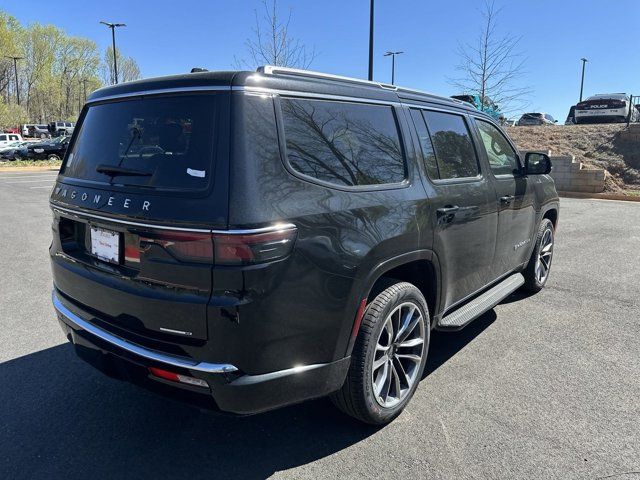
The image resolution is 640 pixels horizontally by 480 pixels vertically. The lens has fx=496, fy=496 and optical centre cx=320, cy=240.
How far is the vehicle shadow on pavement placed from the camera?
2.56m

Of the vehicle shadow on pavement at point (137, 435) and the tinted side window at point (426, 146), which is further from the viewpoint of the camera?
the tinted side window at point (426, 146)

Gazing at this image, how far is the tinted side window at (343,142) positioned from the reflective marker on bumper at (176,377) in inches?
42.5

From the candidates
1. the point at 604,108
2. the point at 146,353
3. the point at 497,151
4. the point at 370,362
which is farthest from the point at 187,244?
the point at 604,108

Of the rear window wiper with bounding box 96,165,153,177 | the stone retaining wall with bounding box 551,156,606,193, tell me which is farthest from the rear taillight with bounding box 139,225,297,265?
the stone retaining wall with bounding box 551,156,606,193

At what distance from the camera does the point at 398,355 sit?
303cm

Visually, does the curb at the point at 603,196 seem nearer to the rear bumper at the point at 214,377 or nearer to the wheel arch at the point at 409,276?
the wheel arch at the point at 409,276

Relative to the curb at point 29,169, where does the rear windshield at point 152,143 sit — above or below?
above

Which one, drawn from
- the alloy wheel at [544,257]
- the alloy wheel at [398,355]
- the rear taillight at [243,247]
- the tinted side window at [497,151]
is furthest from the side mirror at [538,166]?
the rear taillight at [243,247]

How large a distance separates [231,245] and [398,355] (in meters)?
1.43

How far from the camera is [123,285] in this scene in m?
2.39

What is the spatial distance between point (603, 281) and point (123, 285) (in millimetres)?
5519

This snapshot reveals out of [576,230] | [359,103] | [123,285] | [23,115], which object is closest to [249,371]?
[123,285]

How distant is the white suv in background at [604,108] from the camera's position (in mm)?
24141

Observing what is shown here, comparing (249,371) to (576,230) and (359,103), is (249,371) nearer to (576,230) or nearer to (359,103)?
(359,103)
